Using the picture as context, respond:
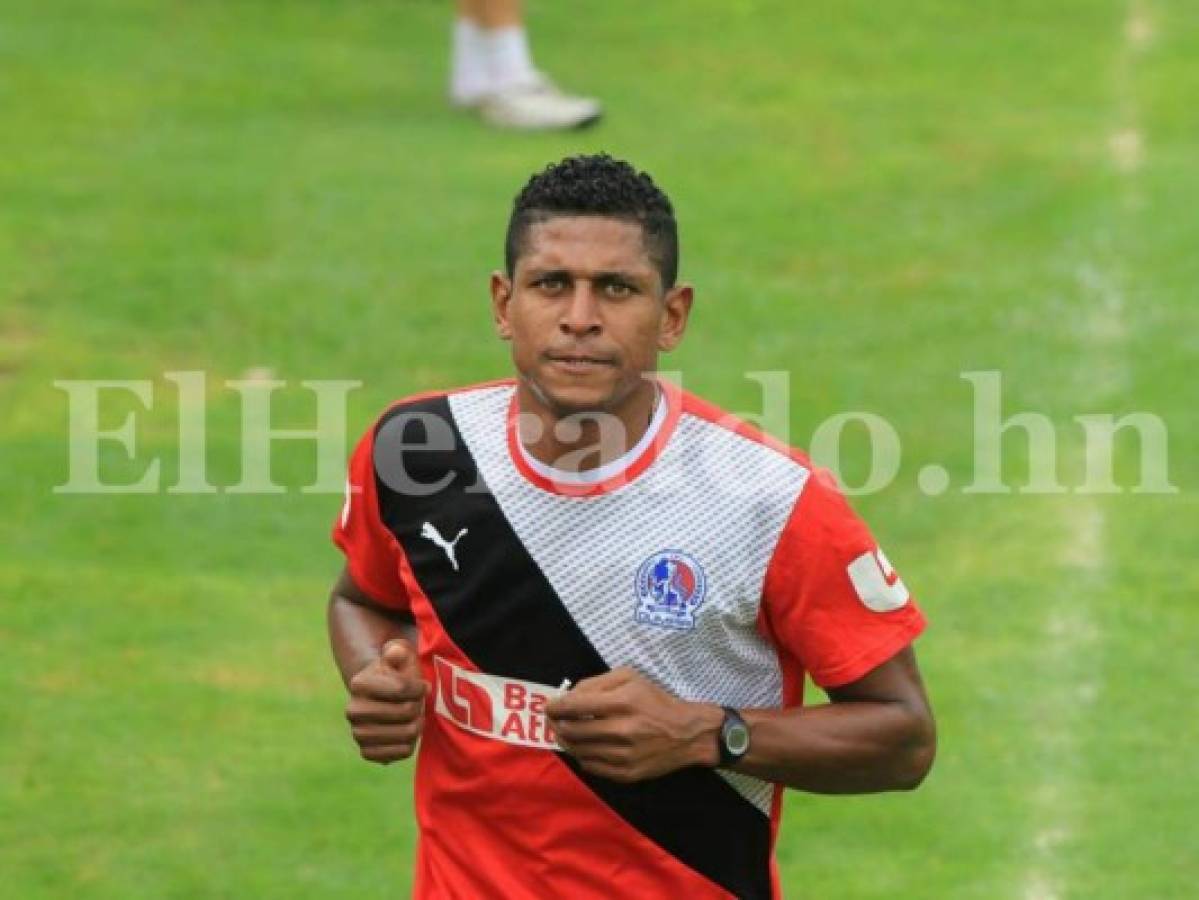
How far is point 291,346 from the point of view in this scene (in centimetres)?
1103

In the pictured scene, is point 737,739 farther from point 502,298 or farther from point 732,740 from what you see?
point 502,298

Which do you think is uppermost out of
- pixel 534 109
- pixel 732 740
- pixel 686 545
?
pixel 534 109

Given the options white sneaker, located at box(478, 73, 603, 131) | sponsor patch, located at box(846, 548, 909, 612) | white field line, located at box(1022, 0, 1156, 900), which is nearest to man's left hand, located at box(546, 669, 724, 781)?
sponsor patch, located at box(846, 548, 909, 612)

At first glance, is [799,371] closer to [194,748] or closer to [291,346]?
[291,346]

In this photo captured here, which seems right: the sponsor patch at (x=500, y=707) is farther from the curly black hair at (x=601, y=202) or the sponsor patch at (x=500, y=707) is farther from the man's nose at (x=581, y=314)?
the curly black hair at (x=601, y=202)

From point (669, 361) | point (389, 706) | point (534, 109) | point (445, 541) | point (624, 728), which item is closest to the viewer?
point (624, 728)

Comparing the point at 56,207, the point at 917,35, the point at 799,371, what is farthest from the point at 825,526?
the point at 917,35

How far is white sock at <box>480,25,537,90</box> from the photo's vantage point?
13133 millimetres

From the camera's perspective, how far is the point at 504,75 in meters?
13.2

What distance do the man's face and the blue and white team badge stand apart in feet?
0.92

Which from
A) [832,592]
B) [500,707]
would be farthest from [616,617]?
[832,592]

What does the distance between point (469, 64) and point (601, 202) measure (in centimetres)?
860

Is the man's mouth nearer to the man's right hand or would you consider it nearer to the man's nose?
the man's nose

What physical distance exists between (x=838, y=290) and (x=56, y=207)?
3.43 m
